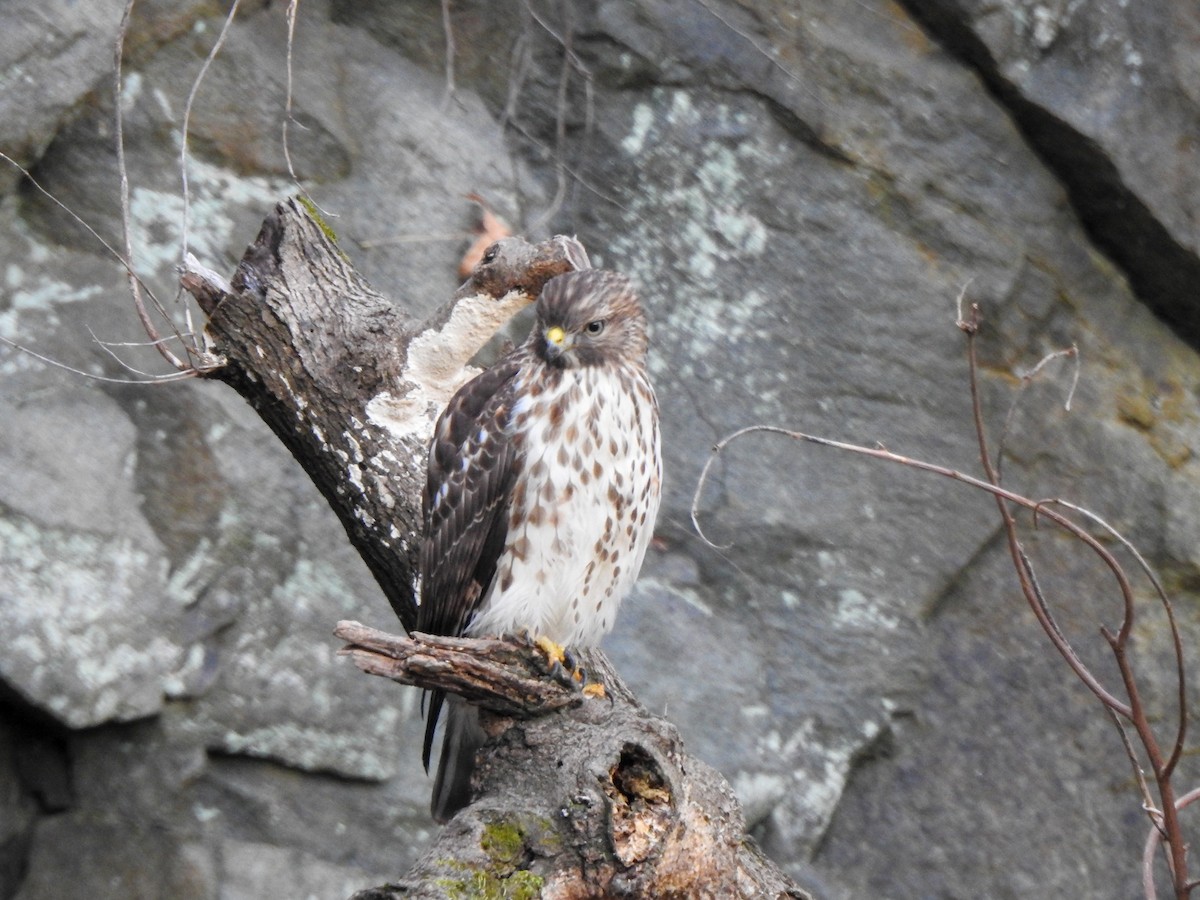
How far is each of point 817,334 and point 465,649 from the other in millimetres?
3057

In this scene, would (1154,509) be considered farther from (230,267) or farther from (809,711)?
(230,267)

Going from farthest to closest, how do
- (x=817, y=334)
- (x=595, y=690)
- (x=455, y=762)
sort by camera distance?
(x=817, y=334), (x=455, y=762), (x=595, y=690)

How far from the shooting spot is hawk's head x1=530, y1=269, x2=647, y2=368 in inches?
132

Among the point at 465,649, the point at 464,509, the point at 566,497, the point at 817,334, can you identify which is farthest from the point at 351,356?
the point at 817,334

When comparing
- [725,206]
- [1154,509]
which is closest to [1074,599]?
[1154,509]

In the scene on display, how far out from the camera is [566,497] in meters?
3.32

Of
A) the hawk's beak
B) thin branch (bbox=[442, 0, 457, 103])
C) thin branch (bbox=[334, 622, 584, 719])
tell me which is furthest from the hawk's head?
thin branch (bbox=[442, 0, 457, 103])

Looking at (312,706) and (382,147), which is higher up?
(382,147)

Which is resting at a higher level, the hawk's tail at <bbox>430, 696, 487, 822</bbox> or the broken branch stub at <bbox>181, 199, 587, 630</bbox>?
the broken branch stub at <bbox>181, 199, 587, 630</bbox>

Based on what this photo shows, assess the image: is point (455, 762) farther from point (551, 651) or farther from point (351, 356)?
point (351, 356)

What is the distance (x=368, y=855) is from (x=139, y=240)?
2.32 metres

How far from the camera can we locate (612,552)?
3430 millimetres

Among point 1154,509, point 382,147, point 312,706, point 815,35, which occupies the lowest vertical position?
point 312,706

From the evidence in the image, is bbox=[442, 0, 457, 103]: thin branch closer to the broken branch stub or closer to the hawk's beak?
the broken branch stub
